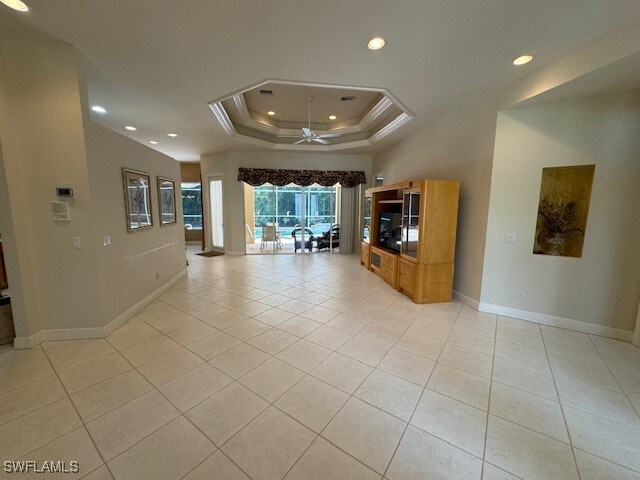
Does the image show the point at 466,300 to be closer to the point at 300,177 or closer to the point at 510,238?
the point at 510,238

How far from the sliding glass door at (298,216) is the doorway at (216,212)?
799 mm

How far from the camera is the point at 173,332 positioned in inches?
118

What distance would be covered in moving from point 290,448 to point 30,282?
3034 mm

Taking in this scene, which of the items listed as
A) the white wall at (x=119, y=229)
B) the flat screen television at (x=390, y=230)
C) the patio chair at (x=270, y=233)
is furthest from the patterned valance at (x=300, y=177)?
the white wall at (x=119, y=229)

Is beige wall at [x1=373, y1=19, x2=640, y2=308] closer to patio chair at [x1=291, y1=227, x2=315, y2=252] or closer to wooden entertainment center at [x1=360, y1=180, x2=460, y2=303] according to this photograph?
wooden entertainment center at [x1=360, y1=180, x2=460, y2=303]

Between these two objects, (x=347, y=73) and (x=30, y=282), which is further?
(x=347, y=73)

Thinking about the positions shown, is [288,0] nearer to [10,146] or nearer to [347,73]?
[347,73]

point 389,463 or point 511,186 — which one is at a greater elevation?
point 511,186

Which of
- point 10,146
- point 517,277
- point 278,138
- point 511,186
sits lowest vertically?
point 517,277

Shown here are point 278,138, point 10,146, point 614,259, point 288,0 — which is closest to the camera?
point 288,0

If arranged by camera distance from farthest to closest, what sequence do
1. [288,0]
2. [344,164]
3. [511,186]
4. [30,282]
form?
1. [344,164]
2. [511,186]
3. [30,282]
4. [288,0]

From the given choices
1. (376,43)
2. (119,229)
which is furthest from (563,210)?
(119,229)

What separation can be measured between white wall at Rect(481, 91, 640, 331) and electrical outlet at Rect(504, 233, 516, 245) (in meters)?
0.04

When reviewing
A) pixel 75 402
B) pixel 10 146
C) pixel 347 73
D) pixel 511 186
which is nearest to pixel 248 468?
pixel 75 402
